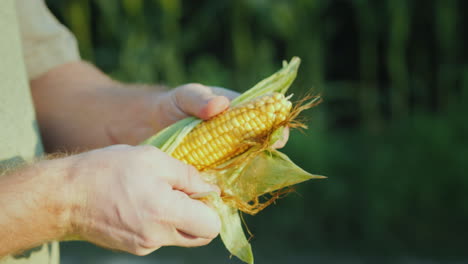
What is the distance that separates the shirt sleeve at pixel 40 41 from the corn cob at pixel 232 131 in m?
0.54

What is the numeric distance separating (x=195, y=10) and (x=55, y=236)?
16.3 feet

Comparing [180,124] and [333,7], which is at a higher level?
[180,124]

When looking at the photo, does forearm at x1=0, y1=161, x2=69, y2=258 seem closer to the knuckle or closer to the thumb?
the knuckle

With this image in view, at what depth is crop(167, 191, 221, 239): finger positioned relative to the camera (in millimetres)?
1046

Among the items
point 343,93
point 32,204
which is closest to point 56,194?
point 32,204

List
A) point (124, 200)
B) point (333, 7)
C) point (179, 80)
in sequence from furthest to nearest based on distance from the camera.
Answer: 1. point (333, 7)
2. point (179, 80)
3. point (124, 200)

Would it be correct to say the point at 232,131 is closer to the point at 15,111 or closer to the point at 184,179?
the point at 184,179

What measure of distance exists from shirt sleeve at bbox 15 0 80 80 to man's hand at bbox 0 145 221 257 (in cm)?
63

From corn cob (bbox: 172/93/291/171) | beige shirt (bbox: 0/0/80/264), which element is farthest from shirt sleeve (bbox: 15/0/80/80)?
corn cob (bbox: 172/93/291/171)

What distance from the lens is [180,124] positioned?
1351mm

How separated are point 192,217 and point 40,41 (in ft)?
2.70

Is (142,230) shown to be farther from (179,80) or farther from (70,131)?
(179,80)

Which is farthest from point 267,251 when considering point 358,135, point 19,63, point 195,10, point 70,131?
point 195,10

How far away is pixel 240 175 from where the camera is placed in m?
1.35
